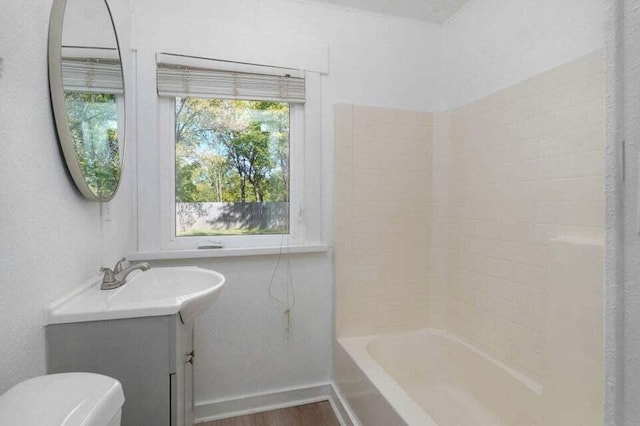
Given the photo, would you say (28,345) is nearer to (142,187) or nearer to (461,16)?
(142,187)

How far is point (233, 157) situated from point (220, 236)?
48 cm

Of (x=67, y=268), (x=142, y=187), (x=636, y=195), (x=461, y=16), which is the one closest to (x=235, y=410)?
(x=67, y=268)

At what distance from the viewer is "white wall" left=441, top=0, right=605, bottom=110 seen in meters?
1.27

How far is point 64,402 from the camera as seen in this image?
23.2 inches

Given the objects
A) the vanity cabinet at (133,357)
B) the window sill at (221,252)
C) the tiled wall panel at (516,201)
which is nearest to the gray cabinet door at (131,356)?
the vanity cabinet at (133,357)

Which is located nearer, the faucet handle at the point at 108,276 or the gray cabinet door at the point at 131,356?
the gray cabinet door at the point at 131,356

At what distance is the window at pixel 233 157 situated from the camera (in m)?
1.70

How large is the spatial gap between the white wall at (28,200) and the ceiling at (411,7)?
1.53 m

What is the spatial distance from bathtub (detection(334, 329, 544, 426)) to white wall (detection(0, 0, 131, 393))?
125 cm

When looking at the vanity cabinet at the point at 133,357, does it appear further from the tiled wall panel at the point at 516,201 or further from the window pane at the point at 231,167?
the tiled wall panel at the point at 516,201

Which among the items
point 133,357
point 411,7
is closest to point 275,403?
point 133,357

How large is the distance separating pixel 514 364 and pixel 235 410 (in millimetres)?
1532

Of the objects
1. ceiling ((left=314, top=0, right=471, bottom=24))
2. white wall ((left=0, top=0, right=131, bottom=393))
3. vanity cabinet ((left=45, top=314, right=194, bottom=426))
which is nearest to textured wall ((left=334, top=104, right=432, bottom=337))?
ceiling ((left=314, top=0, right=471, bottom=24))

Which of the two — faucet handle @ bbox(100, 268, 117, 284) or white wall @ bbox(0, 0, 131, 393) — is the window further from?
white wall @ bbox(0, 0, 131, 393)
